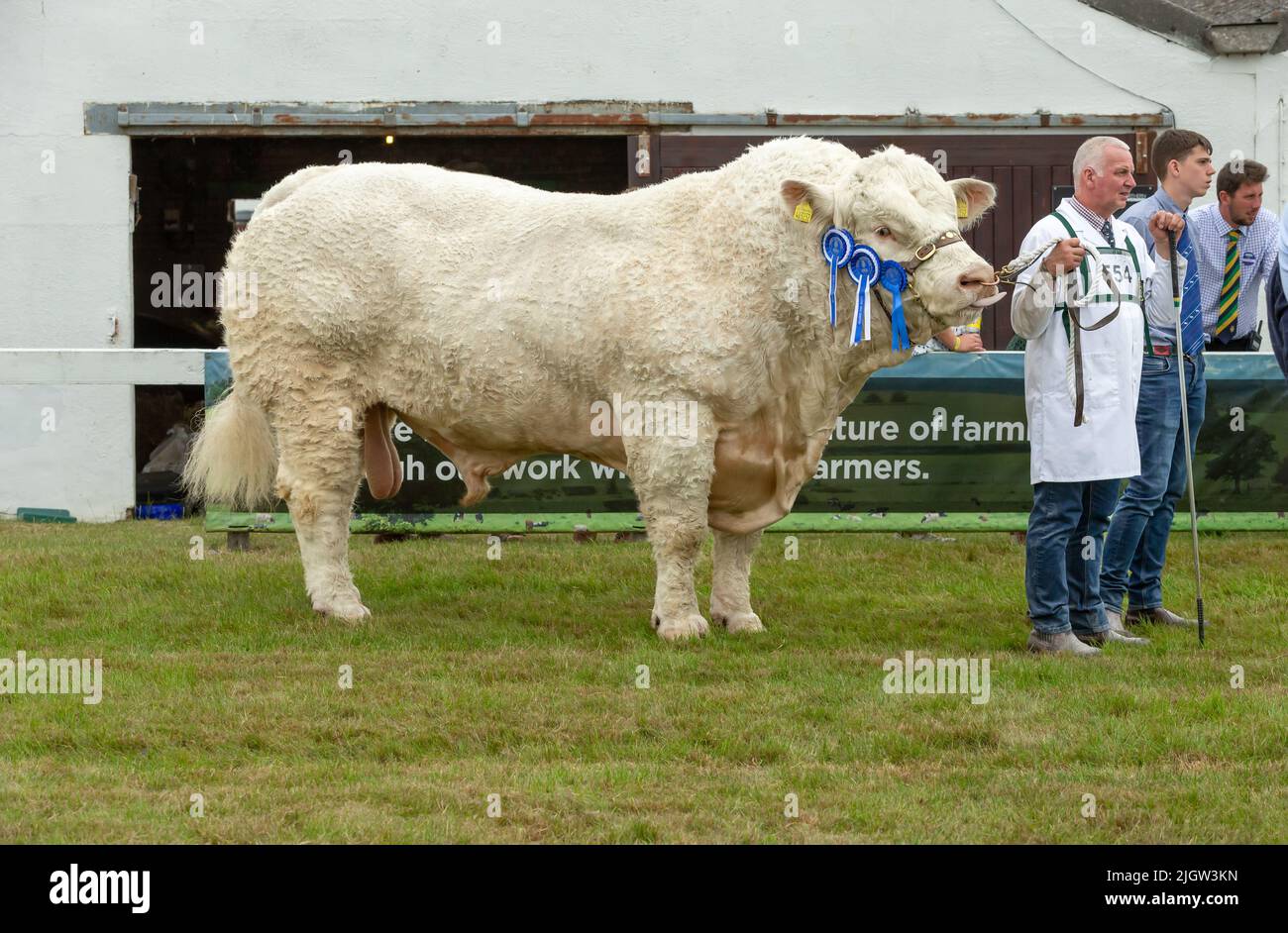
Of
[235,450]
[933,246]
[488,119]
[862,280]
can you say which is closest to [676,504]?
[862,280]

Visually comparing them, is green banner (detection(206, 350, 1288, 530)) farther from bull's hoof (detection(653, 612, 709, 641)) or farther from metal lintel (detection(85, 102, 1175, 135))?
metal lintel (detection(85, 102, 1175, 135))

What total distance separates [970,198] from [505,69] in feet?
23.3

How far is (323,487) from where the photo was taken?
28.2 feet

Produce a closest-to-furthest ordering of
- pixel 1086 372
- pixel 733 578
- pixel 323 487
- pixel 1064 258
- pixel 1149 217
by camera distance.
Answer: pixel 1064 258
pixel 1086 372
pixel 1149 217
pixel 733 578
pixel 323 487

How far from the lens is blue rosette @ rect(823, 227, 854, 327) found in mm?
7590

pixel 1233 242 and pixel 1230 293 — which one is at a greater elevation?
pixel 1233 242

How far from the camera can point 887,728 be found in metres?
6.36

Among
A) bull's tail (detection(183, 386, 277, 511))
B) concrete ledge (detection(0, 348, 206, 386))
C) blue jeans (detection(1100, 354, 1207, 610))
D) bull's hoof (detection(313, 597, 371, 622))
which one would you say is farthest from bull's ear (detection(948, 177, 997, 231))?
concrete ledge (detection(0, 348, 206, 386))

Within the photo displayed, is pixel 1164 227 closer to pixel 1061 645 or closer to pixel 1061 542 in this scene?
pixel 1061 542

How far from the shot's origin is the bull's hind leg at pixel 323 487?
8570 mm

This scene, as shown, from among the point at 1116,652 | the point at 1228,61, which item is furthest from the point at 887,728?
the point at 1228,61

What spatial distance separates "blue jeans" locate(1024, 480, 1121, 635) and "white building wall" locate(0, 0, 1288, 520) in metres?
7.13

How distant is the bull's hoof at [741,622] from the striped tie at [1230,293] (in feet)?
11.9

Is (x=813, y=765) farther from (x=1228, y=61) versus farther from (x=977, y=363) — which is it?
(x=1228, y=61)
